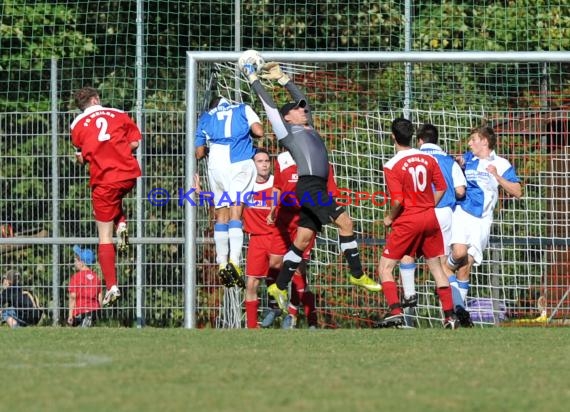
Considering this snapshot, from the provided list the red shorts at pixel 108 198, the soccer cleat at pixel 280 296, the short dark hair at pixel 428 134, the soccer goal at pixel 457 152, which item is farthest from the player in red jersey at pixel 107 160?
the short dark hair at pixel 428 134

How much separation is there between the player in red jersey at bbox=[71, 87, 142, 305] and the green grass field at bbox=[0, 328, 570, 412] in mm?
1892

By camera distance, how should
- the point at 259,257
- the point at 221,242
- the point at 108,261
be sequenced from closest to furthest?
1. the point at 108,261
2. the point at 221,242
3. the point at 259,257

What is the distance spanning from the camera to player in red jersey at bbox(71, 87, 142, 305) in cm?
1296

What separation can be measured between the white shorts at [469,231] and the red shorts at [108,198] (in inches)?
140

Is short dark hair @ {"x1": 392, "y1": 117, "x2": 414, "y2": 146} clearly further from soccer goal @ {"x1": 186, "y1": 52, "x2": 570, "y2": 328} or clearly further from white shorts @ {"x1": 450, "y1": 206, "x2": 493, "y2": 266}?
soccer goal @ {"x1": 186, "y1": 52, "x2": 570, "y2": 328}

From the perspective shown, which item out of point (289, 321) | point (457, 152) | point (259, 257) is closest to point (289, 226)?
point (259, 257)

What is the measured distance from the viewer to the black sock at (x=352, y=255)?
12.4 m

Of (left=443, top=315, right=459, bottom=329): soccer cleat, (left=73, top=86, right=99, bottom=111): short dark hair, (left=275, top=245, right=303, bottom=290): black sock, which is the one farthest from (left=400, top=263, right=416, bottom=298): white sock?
(left=73, top=86, right=99, bottom=111): short dark hair

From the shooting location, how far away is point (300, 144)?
12.4 metres

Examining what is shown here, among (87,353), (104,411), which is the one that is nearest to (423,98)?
(87,353)

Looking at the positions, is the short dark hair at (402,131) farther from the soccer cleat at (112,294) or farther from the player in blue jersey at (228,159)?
the soccer cleat at (112,294)

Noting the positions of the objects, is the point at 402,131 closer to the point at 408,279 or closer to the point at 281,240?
the point at 408,279

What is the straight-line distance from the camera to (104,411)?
6621mm

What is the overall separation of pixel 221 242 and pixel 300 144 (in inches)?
60.1
